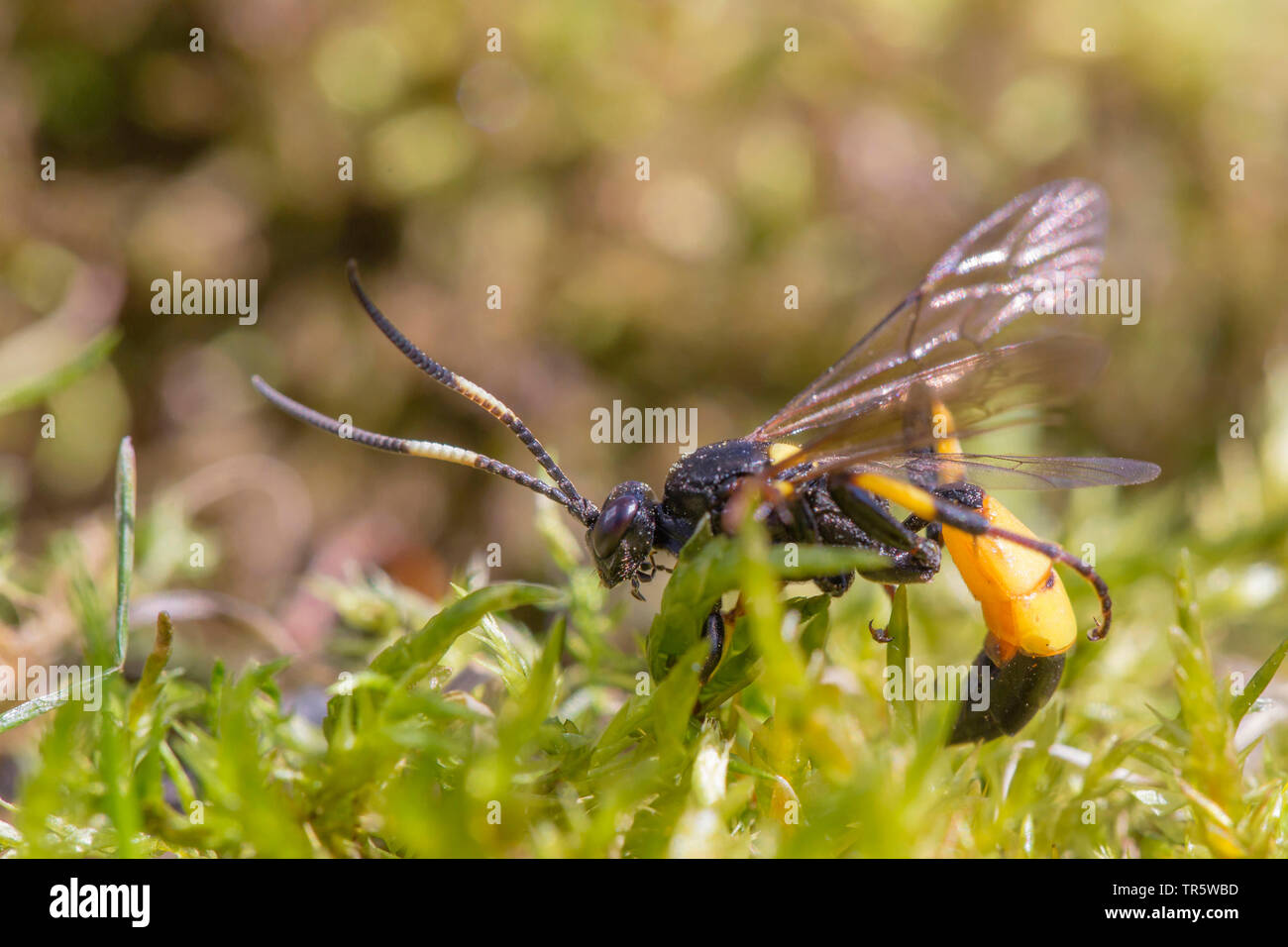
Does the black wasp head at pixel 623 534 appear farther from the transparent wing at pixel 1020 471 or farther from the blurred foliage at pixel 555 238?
the blurred foliage at pixel 555 238

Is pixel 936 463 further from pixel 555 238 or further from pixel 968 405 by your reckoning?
pixel 555 238

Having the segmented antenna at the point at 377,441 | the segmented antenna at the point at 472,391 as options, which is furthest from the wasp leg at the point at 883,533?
the segmented antenna at the point at 377,441

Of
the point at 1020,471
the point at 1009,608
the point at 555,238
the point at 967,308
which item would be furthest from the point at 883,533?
the point at 555,238
